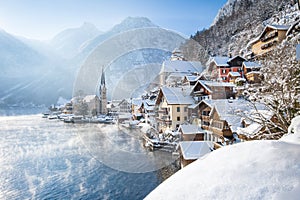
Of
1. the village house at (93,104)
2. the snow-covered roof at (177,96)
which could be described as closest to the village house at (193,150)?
the snow-covered roof at (177,96)

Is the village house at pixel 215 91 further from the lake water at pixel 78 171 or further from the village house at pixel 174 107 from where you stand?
the lake water at pixel 78 171

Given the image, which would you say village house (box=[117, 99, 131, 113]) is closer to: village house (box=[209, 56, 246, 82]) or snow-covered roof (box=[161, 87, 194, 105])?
village house (box=[209, 56, 246, 82])

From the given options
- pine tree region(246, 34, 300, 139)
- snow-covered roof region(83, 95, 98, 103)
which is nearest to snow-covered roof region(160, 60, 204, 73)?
snow-covered roof region(83, 95, 98, 103)

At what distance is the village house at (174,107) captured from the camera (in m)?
19.6

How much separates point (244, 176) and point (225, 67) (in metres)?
26.6

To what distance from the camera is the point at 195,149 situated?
39.7 feet

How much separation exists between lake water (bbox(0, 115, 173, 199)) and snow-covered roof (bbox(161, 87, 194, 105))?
549 centimetres

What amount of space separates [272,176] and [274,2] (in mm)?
51958

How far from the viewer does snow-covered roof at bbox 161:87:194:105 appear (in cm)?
1956

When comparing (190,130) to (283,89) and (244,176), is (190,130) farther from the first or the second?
(244,176)

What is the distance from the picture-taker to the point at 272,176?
152cm

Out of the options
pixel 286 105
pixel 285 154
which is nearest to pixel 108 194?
pixel 286 105

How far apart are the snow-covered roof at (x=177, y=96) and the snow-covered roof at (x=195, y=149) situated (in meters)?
7.20

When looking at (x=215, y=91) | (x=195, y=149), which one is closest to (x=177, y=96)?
(x=215, y=91)
